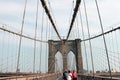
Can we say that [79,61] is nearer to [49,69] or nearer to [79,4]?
[49,69]

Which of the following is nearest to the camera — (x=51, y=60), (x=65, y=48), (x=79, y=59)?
(x=51, y=60)

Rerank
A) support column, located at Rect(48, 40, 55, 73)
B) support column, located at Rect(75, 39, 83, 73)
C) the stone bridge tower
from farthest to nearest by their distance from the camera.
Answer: the stone bridge tower
support column, located at Rect(75, 39, 83, 73)
support column, located at Rect(48, 40, 55, 73)

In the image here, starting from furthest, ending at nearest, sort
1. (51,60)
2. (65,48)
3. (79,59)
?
(65,48) < (79,59) < (51,60)

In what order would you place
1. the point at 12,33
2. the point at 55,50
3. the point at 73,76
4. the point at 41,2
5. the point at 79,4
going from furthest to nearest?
the point at 55,50 → the point at 12,33 → the point at 79,4 → the point at 41,2 → the point at 73,76

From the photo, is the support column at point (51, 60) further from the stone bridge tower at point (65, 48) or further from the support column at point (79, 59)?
the support column at point (79, 59)

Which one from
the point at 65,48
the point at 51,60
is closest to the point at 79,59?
the point at 65,48

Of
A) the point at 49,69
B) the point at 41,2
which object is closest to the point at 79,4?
the point at 41,2

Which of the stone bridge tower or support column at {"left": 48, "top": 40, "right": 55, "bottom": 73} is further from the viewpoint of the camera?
the stone bridge tower

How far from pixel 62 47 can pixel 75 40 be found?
3.25 meters

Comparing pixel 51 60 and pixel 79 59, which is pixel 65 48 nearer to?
pixel 79 59

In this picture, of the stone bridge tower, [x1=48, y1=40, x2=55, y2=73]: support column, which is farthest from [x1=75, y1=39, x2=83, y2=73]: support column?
[x1=48, y1=40, x2=55, y2=73]: support column

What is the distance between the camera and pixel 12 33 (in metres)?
23.7

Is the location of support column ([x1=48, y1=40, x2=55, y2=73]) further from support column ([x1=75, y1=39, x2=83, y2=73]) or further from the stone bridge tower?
support column ([x1=75, y1=39, x2=83, y2=73])

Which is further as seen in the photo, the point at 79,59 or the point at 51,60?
the point at 79,59
